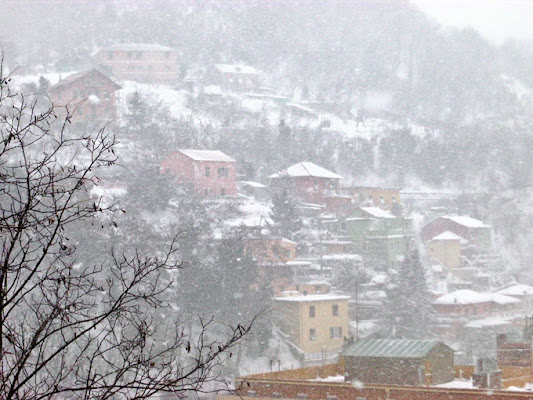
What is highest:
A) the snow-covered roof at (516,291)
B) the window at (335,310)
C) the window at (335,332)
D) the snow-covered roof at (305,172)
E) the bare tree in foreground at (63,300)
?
the snow-covered roof at (305,172)

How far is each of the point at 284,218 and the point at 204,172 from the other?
890 cm

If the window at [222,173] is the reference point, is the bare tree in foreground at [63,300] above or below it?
below

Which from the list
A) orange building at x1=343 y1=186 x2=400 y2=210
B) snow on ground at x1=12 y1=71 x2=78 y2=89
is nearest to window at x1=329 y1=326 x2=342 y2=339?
orange building at x1=343 y1=186 x2=400 y2=210

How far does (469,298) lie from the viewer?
126 feet

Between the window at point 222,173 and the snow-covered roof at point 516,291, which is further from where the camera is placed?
the window at point 222,173

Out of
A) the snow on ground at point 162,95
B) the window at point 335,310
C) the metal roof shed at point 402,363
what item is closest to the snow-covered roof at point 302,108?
the snow on ground at point 162,95

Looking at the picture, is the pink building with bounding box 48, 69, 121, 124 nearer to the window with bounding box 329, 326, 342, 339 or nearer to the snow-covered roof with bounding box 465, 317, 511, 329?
the snow-covered roof with bounding box 465, 317, 511, 329

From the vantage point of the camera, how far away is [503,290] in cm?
4425

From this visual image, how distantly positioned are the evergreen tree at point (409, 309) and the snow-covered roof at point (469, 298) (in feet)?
7.37

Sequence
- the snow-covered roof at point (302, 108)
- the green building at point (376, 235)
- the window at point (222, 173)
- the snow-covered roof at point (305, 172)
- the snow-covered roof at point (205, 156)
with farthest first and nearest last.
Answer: the snow-covered roof at point (302, 108)
the snow-covered roof at point (305, 172)
the snow-covered roof at point (205, 156)
the window at point (222, 173)
the green building at point (376, 235)

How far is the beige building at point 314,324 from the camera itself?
30.1 meters

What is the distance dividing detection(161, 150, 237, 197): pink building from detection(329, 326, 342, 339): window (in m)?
19.1

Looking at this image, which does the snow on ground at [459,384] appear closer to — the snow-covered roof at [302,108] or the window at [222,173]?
the window at [222,173]

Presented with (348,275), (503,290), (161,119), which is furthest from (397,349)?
(161,119)
